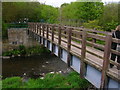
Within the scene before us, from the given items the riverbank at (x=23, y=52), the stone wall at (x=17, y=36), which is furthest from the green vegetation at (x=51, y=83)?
the stone wall at (x=17, y=36)

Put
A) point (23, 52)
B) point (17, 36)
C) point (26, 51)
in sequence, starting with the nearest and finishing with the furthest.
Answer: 1. point (23, 52)
2. point (26, 51)
3. point (17, 36)

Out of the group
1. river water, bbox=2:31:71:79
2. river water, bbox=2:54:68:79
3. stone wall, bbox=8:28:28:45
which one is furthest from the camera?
stone wall, bbox=8:28:28:45

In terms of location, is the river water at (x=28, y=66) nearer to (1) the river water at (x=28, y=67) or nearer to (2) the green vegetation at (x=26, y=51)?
(1) the river water at (x=28, y=67)

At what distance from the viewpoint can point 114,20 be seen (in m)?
28.1

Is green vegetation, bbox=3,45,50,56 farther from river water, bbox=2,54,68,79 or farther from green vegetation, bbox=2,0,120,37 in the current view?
green vegetation, bbox=2,0,120,37

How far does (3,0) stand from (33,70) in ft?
51.8

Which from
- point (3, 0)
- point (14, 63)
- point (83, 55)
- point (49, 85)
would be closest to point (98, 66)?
point (83, 55)

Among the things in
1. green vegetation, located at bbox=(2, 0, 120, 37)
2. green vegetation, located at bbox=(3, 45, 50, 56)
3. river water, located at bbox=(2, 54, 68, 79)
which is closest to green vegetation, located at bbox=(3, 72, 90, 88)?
river water, located at bbox=(2, 54, 68, 79)

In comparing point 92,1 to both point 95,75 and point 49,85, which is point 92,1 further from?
point 95,75

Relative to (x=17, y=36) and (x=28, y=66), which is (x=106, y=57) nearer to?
(x=28, y=66)

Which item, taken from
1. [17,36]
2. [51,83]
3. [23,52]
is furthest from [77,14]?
[51,83]

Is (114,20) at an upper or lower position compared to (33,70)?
upper

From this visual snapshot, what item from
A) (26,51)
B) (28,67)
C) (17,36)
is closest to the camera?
(28,67)

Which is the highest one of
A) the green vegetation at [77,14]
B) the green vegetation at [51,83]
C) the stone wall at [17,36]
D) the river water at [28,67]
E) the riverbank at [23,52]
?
the green vegetation at [77,14]
